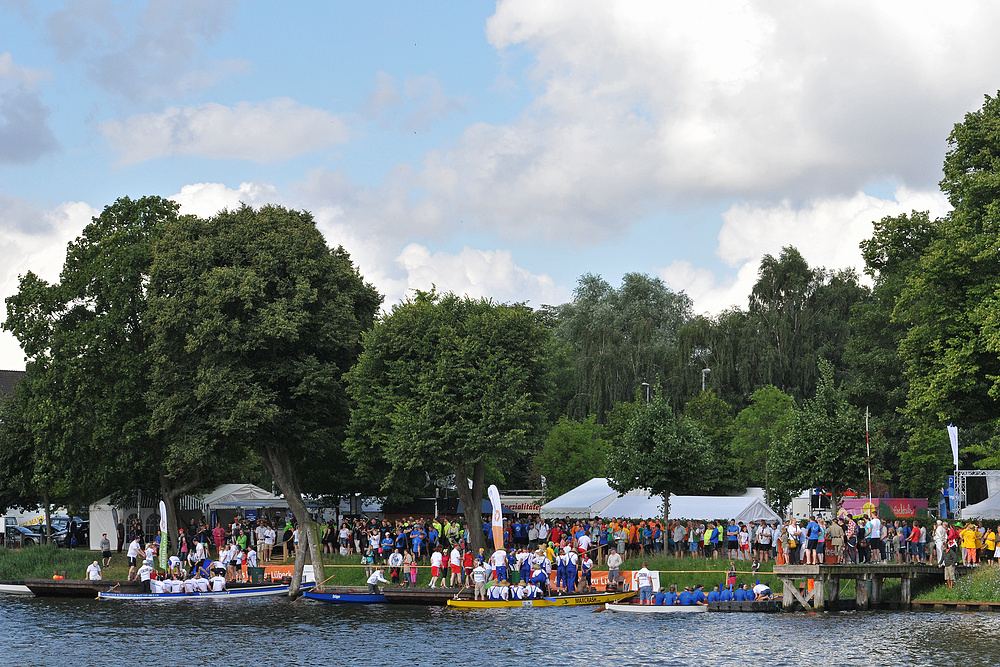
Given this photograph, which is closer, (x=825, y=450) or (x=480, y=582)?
(x=480, y=582)

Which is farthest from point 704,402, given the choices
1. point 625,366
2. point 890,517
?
point 890,517

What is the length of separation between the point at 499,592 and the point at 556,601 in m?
1.96

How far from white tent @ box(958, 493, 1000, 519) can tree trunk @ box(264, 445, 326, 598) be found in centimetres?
2710

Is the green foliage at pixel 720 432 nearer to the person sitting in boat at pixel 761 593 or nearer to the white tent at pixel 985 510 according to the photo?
the white tent at pixel 985 510

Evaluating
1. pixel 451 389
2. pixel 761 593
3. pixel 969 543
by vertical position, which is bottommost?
pixel 761 593

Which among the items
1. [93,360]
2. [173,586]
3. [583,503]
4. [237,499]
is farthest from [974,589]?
[237,499]

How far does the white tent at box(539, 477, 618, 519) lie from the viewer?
173 ft

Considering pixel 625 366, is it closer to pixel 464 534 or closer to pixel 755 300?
pixel 755 300

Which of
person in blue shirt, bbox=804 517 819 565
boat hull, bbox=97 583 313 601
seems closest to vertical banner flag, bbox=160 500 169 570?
boat hull, bbox=97 583 313 601

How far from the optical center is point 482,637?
31859 mm

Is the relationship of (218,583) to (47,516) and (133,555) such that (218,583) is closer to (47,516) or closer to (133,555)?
(133,555)

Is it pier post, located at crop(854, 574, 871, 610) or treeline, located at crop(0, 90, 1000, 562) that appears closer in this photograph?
pier post, located at crop(854, 574, 871, 610)

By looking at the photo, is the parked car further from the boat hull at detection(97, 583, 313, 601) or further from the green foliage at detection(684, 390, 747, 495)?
the green foliage at detection(684, 390, 747, 495)

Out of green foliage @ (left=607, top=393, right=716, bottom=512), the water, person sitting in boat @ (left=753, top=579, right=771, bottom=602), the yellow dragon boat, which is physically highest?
green foliage @ (left=607, top=393, right=716, bottom=512)
